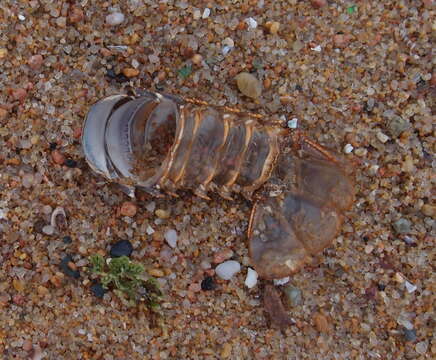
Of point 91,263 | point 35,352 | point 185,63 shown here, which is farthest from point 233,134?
point 35,352

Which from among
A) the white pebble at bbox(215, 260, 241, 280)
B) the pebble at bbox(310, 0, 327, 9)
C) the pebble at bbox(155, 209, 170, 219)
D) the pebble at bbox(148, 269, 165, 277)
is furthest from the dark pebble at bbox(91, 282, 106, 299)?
the pebble at bbox(310, 0, 327, 9)

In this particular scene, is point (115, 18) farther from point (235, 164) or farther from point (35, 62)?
point (235, 164)

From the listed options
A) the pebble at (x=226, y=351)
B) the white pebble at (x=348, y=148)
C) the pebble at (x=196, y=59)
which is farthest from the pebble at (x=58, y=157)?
the white pebble at (x=348, y=148)

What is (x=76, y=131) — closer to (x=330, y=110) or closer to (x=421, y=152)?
(x=330, y=110)

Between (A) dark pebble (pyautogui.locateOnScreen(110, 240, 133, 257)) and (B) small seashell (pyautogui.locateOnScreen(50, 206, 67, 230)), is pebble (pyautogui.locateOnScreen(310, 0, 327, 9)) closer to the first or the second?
(A) dark pebble (pyautogui.locateOnScreen(110, 240, 133, 257))

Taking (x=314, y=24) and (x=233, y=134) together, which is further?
(x=314, y=24)
